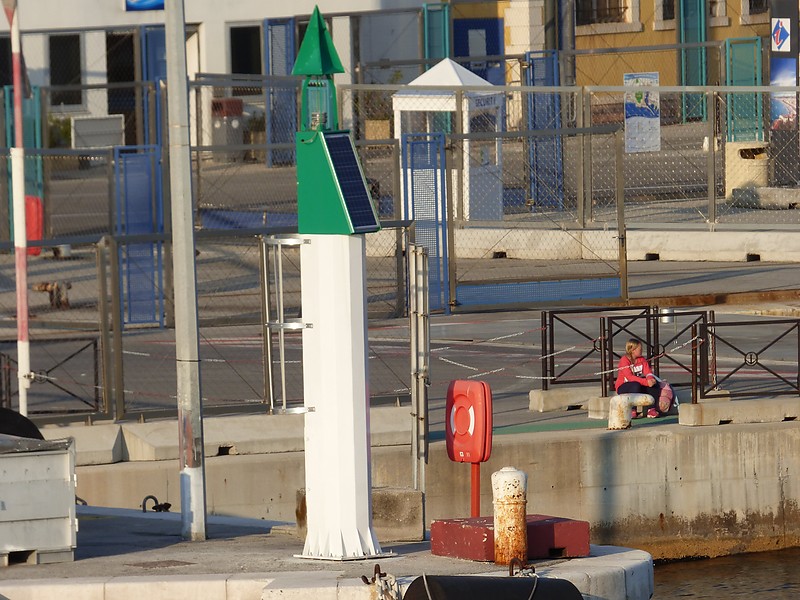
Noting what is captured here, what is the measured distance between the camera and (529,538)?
10820 millimetres

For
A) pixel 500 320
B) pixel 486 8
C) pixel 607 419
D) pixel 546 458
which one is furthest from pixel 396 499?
pixel 486 8

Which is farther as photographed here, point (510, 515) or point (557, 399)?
point (557, 399)

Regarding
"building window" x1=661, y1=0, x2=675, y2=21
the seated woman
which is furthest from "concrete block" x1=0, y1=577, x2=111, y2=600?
"building window" x1=661, y1=0, x2=675, y2=21

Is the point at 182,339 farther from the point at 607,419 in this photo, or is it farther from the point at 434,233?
the point at 434,233

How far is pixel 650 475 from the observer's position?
15.5 m

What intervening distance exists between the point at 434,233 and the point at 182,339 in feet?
34.7

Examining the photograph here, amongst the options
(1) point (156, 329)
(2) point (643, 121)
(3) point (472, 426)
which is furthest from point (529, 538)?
(2) point (643, 121)

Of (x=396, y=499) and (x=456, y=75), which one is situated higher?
(x=456, y=75)

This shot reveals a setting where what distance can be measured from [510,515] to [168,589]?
2012mm

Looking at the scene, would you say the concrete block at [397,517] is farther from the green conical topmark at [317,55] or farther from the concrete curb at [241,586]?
the green conical topmark at [317,55]

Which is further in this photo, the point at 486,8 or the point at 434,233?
Answer: the point at 486,8

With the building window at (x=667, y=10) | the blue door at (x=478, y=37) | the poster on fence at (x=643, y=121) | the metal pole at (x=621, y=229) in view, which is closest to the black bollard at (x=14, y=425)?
the metal pole at (x=621, y=229)

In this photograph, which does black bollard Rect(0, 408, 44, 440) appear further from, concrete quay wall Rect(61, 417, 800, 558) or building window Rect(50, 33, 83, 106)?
building window Rect(50, 33, 83, 106)

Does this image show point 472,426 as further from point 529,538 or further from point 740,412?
point 740,412
